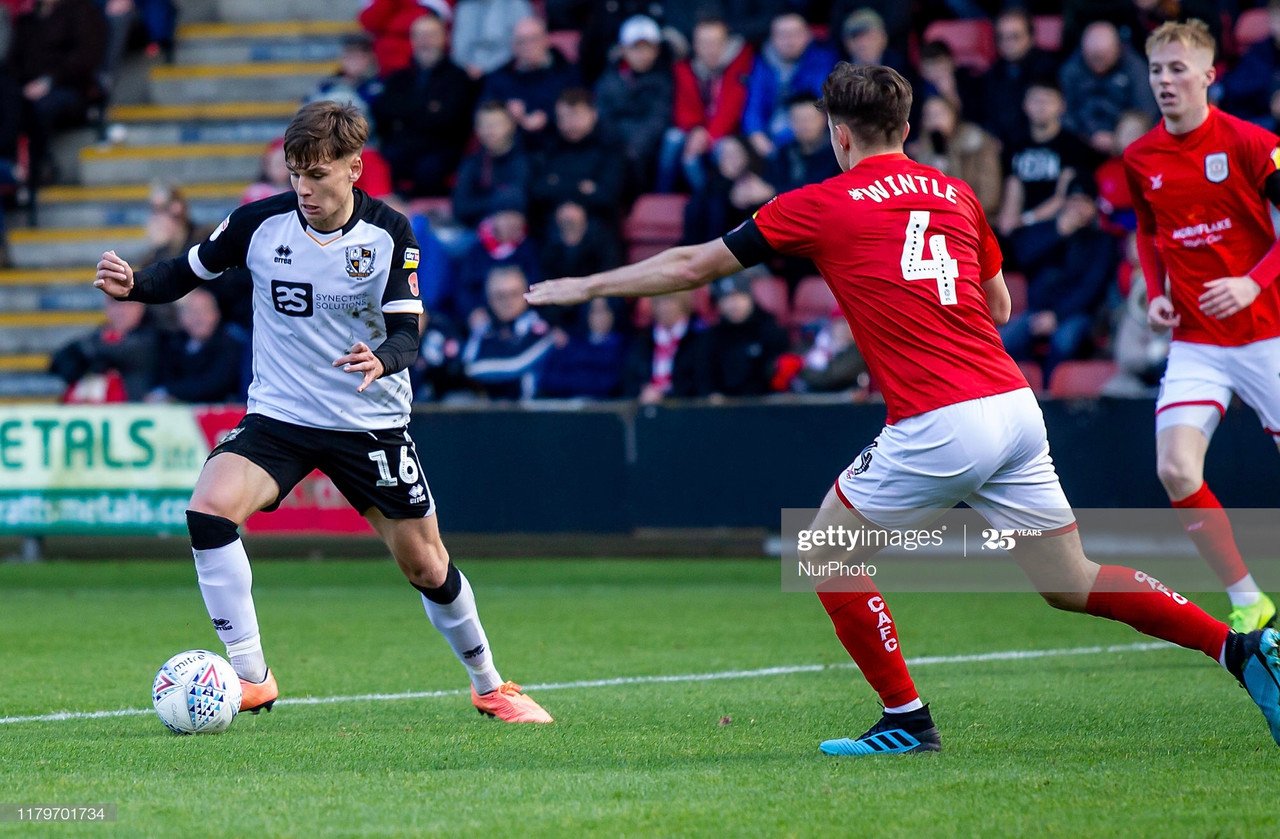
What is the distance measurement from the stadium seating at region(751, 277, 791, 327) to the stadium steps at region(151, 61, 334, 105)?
22.7 feet

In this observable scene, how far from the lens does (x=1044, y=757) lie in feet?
18.6

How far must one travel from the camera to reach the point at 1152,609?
19.1 feet

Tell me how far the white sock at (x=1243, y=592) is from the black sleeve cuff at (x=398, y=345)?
384 centimetres

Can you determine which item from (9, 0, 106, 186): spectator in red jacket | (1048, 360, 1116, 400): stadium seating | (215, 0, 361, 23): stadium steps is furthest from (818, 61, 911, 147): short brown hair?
(215, 0, 361, 23): stadium steps

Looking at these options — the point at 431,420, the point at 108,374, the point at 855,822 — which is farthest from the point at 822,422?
the point at 855,822

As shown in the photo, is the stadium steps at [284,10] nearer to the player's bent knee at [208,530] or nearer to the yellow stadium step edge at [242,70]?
the yellow stadium step edge at [242,70]

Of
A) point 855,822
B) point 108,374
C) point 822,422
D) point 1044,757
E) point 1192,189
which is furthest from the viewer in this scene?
point 108,374

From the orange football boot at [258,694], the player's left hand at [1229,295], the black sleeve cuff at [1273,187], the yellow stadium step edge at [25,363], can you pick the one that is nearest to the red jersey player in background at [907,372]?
the player's left hand at [1229,295]

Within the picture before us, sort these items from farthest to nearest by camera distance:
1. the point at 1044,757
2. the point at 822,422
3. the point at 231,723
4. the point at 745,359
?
the point at 745,359 → the point at 822,422 → the point at 231,723 → the point at 1044,757

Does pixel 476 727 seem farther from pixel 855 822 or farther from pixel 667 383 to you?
pixel 667 383

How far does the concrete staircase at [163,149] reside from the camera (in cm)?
1856

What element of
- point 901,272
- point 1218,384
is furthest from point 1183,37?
point 901,272

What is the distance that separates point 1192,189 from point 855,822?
4342mm

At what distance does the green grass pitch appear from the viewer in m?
4.77
